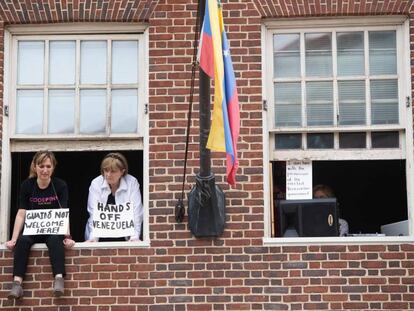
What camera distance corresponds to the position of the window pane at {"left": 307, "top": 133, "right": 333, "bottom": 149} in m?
9.02

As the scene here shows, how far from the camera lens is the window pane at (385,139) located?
897 centimetres

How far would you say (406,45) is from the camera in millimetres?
8969

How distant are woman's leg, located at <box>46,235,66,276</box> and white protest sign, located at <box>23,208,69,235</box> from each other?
123mm

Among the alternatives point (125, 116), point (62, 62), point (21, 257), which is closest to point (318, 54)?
point (125, 116)

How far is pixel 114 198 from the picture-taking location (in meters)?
8.95

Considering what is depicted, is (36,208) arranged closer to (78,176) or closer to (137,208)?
(137,208)

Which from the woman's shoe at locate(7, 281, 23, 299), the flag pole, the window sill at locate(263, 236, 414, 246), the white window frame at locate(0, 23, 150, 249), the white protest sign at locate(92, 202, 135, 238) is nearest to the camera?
the woman's shoe at locate(7, 281, 23, 299)

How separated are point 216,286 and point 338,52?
111 inches

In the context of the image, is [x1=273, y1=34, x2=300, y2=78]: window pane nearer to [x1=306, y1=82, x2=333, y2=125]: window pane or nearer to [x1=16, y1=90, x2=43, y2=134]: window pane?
[x1=306, y1=82, x2=333, y2=125]: window pane

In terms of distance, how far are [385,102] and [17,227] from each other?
13.4ft

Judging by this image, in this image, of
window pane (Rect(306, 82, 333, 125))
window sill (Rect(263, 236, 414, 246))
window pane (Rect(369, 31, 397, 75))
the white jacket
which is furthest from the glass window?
window pane (Rect(369, 31, 397, 75))

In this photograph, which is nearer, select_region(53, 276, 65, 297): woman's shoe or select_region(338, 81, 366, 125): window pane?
select_region(53, 276, 65, 297): woman's shoe

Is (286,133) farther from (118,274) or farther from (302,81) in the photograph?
(118,274)

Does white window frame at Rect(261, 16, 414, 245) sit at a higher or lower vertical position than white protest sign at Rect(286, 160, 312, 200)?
higher
